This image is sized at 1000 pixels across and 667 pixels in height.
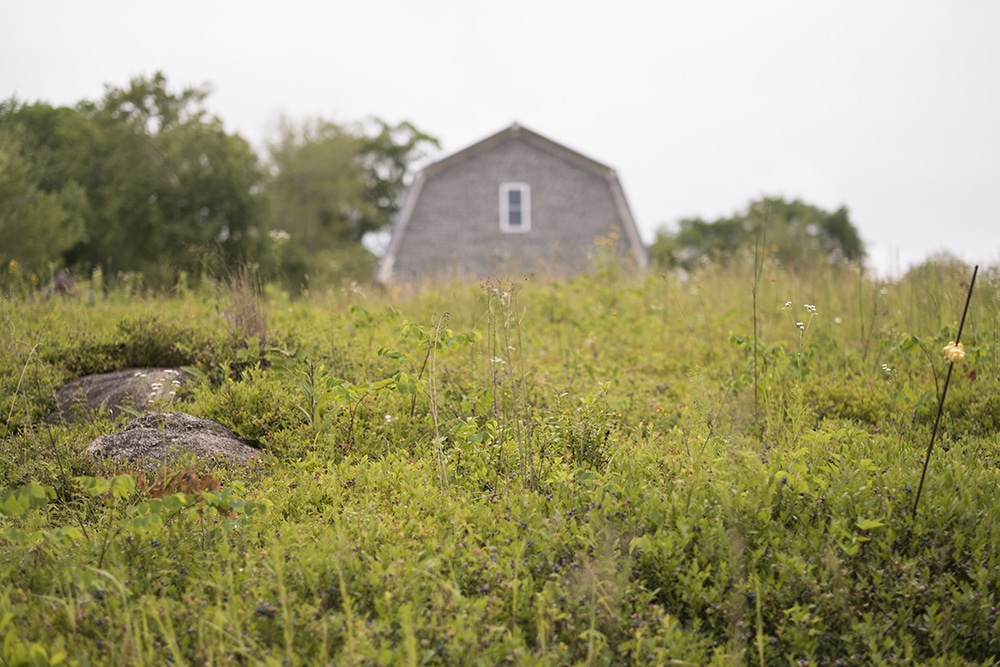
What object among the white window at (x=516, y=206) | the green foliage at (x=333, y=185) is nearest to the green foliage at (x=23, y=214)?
the white window at (x=516, y=206)

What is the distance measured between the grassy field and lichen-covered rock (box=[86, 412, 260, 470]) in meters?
0.17

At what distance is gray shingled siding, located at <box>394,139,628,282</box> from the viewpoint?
2414 cm

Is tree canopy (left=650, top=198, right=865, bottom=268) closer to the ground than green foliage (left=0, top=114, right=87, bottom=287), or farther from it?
farther from it

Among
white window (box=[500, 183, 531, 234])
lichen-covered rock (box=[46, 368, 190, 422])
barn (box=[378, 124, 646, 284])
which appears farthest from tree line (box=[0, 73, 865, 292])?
lichen-covered rock (box=[46, 368, 190, 422])

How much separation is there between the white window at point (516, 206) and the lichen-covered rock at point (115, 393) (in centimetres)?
1884

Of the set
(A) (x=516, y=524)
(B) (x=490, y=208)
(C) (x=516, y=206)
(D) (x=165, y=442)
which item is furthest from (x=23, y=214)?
(C) (x=516, y=206)

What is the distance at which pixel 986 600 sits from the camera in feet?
10.4

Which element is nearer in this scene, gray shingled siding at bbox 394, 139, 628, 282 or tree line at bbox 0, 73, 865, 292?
tree line at bbox 0, 73, 865, 292

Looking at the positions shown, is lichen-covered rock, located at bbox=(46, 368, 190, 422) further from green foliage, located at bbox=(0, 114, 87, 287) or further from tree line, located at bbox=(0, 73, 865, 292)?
tree line, located at bbox=(0, 73, 865, 292)

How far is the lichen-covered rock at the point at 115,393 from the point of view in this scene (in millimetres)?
5387

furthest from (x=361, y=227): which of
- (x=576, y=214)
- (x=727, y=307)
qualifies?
(x=727, y=307)

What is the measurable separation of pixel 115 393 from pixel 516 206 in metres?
19.5

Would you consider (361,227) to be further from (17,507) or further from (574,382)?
(17,507)

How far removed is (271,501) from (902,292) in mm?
6996
